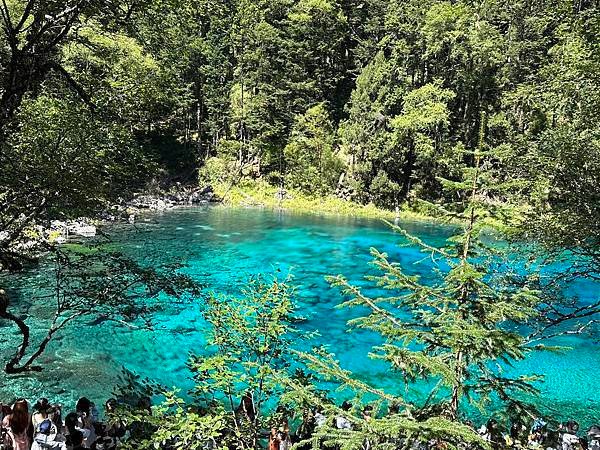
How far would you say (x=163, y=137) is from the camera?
53.4 m

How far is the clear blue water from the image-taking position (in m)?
12.5

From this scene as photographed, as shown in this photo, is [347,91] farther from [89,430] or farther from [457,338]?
[457,338]

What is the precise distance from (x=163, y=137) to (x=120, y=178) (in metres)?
47.2

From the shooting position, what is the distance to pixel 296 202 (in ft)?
165

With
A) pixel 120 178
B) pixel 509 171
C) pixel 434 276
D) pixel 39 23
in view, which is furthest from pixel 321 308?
pixel 39 23

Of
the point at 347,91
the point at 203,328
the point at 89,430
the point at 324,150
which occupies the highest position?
the point at 347,91

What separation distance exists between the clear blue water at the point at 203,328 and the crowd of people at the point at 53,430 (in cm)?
283

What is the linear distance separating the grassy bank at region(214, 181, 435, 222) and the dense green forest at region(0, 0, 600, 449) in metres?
1.00

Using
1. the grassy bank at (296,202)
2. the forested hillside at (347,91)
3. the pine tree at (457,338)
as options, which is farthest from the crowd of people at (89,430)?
the grassy bank at (296,202)

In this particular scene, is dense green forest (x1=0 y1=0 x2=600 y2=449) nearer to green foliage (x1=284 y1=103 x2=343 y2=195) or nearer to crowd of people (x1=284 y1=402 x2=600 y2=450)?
green foliage (x1=284 y1=103 x2=343 y2=195)

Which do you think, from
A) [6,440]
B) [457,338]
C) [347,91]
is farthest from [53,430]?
[347,91]

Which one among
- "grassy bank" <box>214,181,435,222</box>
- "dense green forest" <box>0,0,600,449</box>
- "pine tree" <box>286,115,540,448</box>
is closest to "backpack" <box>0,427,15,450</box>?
"dense green forest" <box>0,0,600,449</box>

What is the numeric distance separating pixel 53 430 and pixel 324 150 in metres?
44.9

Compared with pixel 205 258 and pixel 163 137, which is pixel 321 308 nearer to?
pixel 205 258
